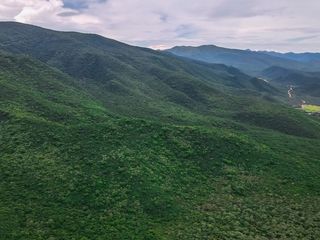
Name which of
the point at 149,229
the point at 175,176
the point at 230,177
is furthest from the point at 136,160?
the point at 149,229

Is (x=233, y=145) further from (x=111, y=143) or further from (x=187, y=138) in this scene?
(x=111, y=143)

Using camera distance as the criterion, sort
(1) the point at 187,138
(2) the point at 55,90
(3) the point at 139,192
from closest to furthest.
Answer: (3) the point at 139,192 → (1) the point at 187,138 → (2) the point at 55,90

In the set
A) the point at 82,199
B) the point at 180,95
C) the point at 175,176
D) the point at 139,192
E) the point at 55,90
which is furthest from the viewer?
the point at 180,95

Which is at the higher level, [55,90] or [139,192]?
[55,90]

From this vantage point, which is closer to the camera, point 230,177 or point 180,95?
point 230,177

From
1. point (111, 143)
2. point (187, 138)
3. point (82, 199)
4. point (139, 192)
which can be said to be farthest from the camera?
point (187, 138)

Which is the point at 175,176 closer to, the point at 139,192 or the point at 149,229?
the point at 139,192

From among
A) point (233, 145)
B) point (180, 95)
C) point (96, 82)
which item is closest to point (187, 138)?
point (233, 145)

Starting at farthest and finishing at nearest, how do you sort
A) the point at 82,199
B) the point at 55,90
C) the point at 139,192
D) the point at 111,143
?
the point at 55,90
the point at 111,143
the point at 139,192
the point at 82,199

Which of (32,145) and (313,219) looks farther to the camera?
(32,145)
